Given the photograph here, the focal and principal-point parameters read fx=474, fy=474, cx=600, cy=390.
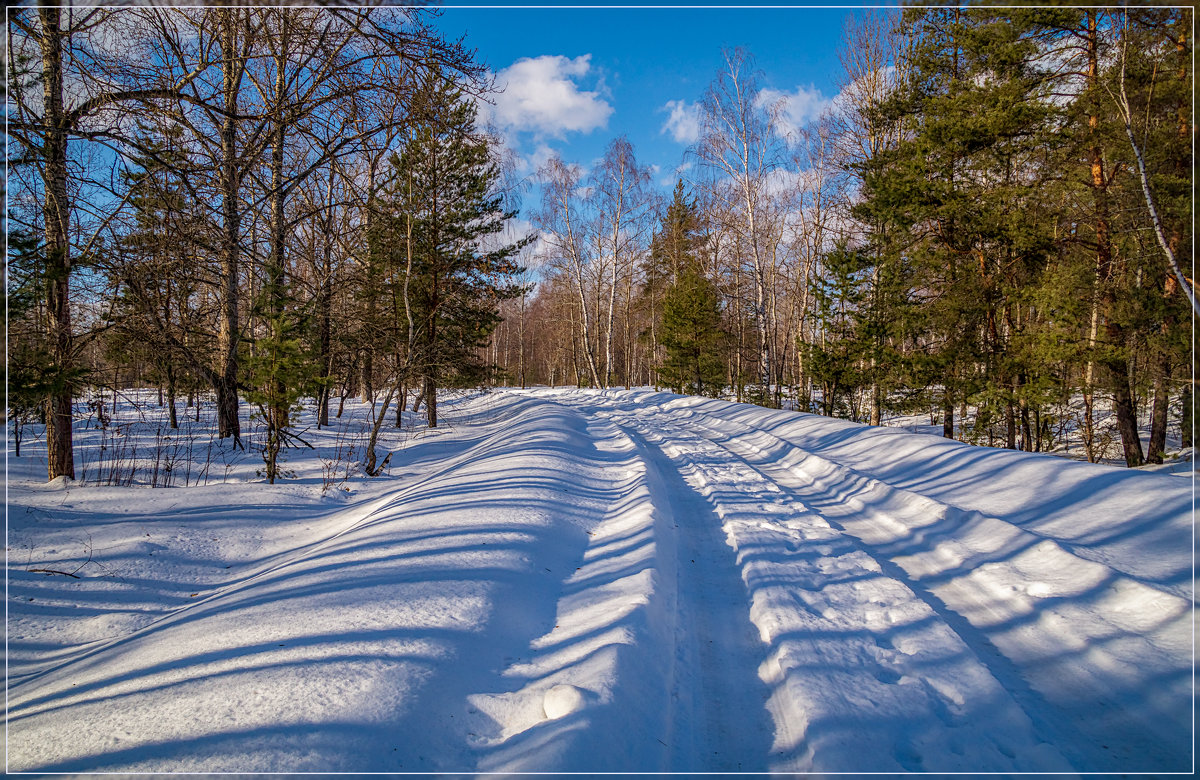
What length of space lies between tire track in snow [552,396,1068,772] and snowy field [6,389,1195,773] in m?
0.02

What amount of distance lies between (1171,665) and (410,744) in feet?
13.9

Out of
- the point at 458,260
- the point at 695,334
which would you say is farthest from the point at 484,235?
the point at 695,334

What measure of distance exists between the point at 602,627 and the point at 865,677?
156 cm

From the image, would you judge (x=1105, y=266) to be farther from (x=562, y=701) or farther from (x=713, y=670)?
(x=562, y=701)

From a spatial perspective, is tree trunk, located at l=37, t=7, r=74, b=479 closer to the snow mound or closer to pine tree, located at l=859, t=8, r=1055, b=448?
the snow mound

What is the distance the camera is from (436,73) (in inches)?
221

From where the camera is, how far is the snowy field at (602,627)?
2201 mm

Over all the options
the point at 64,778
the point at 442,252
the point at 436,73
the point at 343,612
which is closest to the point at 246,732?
the point at 64,778

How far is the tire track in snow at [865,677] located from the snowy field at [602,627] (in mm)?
17

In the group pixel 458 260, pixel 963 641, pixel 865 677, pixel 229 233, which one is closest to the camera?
pixel 865 677

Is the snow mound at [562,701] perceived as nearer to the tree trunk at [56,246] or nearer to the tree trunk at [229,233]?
the tree trunk at [229,233]

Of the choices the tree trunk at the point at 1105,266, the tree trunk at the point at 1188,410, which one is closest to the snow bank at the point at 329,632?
the tree trunk at the point at 1188,410

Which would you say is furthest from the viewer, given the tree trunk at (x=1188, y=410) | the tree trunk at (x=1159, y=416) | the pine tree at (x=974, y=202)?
the pine tree at (x=974, y=202)

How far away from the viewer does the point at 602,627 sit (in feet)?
10.3
